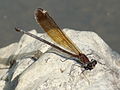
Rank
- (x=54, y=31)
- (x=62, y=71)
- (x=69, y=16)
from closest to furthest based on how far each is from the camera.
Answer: (x=62, y=71) < (x=54, y=31) < (x=69, y=16)

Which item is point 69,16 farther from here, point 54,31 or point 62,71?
point 62,71

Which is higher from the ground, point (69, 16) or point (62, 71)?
point (69, 16)

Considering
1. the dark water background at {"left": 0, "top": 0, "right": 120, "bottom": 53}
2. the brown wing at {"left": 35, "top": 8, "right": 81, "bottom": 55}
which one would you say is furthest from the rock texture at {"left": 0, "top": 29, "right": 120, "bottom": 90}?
the dark water background at {"left": 0, "top": 0, "right": 120, "bottom": 53}

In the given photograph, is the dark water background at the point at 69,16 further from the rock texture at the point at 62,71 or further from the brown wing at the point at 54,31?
the brown wing at the point at 54,31

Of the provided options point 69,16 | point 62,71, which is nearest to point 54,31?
point 62,71

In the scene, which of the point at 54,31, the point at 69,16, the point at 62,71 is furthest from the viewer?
the point at 69,16

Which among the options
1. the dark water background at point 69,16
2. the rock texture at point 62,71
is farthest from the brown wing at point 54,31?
the dark water background at point 69,16

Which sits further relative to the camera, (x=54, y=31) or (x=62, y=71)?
(x=54, y=31)
